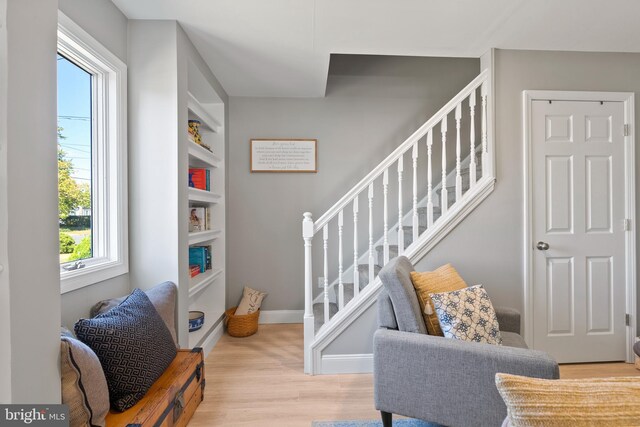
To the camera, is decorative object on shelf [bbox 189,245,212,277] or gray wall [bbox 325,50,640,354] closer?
gray wall [bbox 325,50,640,354]

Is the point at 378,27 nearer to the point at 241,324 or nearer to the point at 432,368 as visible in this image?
the point at 432,368

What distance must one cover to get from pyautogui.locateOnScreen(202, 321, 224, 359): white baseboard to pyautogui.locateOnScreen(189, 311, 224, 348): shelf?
48 millimetres

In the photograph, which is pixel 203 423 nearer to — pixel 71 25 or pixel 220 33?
pixel 71 25

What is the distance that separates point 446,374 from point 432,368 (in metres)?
0.06

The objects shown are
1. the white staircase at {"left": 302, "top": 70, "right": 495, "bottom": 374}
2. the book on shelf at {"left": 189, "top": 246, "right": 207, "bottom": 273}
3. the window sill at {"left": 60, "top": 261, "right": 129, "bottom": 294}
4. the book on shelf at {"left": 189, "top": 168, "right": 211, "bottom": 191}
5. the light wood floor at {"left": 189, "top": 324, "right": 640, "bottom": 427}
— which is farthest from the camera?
the book on shelf at {"left": 189, "top": 246, "right": 207, "bottom": 273}

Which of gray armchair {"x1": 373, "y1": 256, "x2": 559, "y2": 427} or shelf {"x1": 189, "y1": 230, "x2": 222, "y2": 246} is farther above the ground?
shelf {"x1": 189, "y1": 230, "x2": 222, "y2": 246}

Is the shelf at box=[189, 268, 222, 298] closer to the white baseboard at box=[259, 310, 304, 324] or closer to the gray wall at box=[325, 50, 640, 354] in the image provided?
the white baseboard at box=[259, 310, 304, 324]

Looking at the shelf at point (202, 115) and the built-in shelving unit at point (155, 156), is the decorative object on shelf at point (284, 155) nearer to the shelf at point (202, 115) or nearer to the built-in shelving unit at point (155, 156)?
the shelf at point (202, 115)

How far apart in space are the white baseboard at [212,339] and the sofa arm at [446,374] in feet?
5.03

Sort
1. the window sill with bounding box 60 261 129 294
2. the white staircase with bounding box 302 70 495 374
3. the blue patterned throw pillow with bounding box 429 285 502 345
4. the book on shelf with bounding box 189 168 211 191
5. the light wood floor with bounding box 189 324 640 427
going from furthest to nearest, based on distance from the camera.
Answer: the book on shelf with bounding box 189 168 211 191 → the white staircase with bounding box 302 70 495 374 → the light wood floor with bounding box 189 324 640 427 → the blue patterned throw pillow with bounding box 429 285 502 345 → the window sill with bounding box 60 261 129 294

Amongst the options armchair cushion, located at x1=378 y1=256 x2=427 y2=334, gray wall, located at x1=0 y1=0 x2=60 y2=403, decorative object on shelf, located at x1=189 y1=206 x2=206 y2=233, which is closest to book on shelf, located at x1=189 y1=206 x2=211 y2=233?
decorative object on shelf, located at x1=189 y1=206 x2=206 y2=233

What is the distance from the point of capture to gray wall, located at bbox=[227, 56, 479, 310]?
3145 millimetres

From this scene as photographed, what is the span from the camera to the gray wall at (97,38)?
1446 mm

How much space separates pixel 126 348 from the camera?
1.27 m
